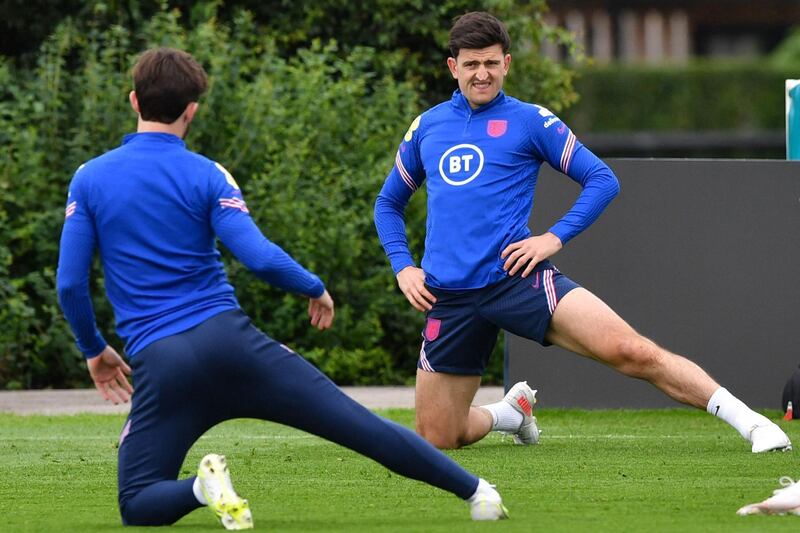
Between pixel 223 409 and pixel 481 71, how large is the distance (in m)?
2.88

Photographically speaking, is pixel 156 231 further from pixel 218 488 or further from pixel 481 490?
pixel 481 490

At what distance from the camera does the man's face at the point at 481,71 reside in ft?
26.0

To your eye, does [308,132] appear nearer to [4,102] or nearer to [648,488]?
[4,102]

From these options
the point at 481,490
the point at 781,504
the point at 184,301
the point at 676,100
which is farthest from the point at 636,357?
the point at 676,100

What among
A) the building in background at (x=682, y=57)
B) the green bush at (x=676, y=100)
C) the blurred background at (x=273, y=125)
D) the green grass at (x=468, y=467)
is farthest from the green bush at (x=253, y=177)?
Result: the green bush at (x=676, y=100)

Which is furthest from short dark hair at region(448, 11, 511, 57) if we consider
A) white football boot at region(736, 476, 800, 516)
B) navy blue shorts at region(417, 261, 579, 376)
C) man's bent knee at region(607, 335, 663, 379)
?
white football boot at region(736, 476, 800, 516)

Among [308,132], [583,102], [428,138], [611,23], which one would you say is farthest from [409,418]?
[611,23]

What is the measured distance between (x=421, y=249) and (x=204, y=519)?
760cm

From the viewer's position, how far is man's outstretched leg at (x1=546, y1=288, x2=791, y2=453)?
7.54 m

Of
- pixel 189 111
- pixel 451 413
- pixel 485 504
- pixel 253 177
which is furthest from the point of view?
pixel 253 177

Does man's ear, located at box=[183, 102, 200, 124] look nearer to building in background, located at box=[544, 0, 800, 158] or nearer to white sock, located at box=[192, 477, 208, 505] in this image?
white sock, located at box=[192, 477, 208, 505]

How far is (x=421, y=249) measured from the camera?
13617 millimetres

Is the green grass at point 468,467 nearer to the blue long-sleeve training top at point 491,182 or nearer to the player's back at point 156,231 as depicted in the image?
the player's back at point 156,231

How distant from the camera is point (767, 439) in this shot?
7.65m
